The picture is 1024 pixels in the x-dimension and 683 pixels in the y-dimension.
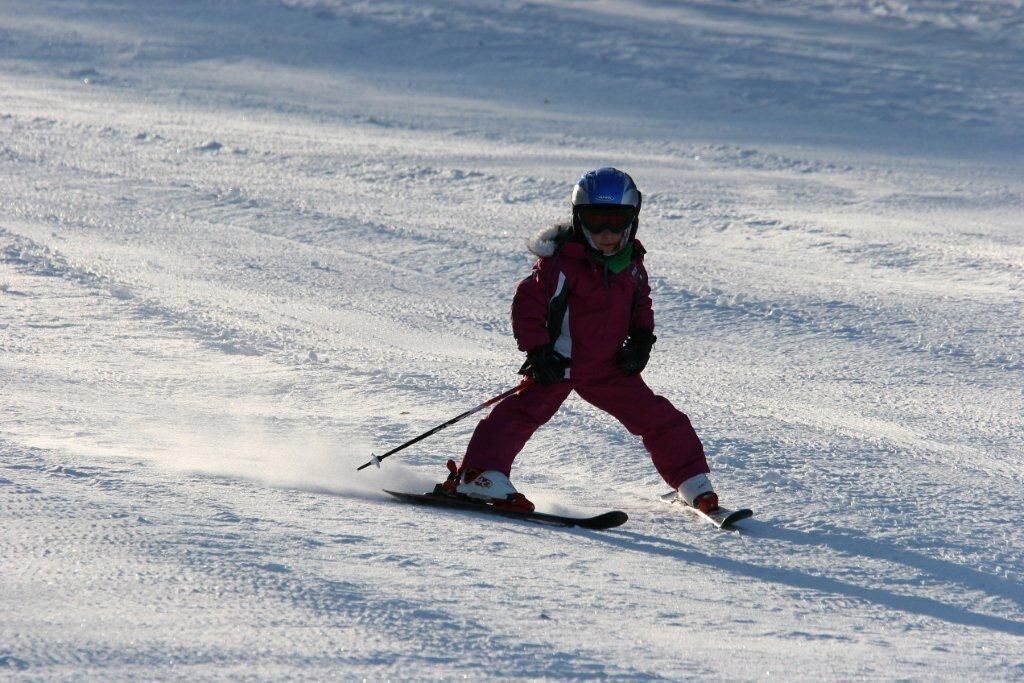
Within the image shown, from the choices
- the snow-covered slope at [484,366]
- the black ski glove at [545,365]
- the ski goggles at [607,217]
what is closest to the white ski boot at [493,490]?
the snow-covered slope at [484,366]

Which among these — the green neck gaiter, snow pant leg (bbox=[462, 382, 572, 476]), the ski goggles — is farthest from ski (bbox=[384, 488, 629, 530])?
the ski goggles

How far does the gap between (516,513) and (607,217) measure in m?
1.02

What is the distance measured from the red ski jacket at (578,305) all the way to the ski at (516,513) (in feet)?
1.64

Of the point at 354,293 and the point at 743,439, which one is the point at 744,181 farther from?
the point at 743,439

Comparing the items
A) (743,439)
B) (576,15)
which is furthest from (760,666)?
(576,15)

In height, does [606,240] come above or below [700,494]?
above

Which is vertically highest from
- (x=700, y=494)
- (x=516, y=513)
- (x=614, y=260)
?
(x=614, y=260)

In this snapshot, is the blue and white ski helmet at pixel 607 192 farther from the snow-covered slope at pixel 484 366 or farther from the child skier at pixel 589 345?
the snow-covered slope at pixel 484 366

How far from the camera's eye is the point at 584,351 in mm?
3953

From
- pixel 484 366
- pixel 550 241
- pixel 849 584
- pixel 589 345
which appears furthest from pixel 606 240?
pixel 484 366

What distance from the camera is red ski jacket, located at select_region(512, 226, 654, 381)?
387cm

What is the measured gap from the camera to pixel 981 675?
2.69 metres

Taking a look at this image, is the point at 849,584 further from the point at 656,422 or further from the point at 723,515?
the point at 656,422

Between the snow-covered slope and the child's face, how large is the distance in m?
0.88
